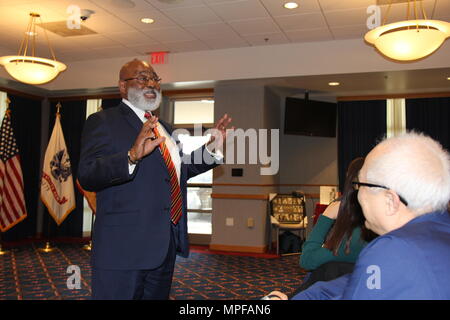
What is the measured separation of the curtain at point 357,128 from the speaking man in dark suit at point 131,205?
6.55 m

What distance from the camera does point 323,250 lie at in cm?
174

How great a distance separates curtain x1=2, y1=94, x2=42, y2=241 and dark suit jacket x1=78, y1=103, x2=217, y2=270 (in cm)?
686

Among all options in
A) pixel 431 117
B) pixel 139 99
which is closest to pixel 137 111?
pixel 139 99

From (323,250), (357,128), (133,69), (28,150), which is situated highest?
(357,128)

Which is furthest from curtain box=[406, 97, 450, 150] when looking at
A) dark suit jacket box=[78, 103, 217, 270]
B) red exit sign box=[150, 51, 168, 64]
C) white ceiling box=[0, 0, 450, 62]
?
dark suit jacket box=[78, 103, 217, 270]

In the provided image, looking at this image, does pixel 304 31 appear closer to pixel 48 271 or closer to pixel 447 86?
pixel 447 86

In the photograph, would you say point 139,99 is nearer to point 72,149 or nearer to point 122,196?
point 122,196

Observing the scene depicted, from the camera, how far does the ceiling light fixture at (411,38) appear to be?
13.3 feet

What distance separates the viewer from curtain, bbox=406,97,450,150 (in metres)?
7.36

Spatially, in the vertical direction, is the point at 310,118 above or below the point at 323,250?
above

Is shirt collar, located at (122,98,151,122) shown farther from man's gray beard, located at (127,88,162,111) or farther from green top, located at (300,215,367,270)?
green top, located at (300,215,367,270)

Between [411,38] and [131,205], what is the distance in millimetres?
3600

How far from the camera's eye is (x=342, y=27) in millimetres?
5625

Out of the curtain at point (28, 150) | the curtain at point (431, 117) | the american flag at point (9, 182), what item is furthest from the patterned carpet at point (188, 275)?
the curtain at point (431, 117)
